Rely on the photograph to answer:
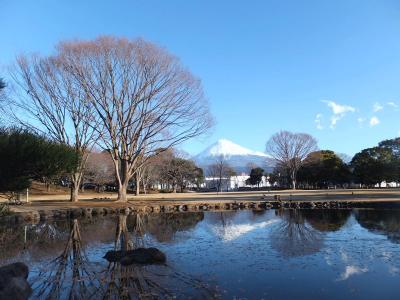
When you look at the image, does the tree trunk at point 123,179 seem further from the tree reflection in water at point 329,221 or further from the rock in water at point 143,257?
the rock in water at point 143,257

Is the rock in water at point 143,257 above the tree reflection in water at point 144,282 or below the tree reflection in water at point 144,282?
above

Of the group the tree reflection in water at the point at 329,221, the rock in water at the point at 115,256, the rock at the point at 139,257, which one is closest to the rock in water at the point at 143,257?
the rock at the point at 139,257

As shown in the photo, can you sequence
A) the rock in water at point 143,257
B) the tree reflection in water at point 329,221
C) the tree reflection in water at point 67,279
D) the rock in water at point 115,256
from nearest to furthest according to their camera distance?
the tree reflection in water at point 67,279, the rock in water at point 143,257, the rock in water at point 115,256, the tree reflection in water at point 329,221

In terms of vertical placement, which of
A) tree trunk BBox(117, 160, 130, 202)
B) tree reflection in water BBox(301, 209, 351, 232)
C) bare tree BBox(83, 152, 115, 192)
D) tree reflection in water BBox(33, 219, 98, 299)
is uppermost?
bare tree BBox(83, 152, 115, 192)

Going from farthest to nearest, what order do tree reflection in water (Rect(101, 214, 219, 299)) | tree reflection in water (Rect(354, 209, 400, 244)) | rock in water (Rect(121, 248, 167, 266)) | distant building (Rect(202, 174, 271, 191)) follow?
distant building (Rect(202, 174, 271, 191)), tree reflection in water (Rect(354, 209, 400, 244)), rock in water (Rect(121, 248, 167, 266)), tree reflection in water (Rect(101, 214, 219, 299))

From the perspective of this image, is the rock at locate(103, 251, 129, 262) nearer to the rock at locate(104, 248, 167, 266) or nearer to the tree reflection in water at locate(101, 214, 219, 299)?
the rock at locate(104, 248, 167, 266)

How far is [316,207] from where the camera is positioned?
33.2 m

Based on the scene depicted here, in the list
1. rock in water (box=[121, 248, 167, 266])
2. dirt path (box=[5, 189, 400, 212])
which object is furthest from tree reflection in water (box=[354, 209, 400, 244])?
rock in water (box=[121, 248, 167, 266])

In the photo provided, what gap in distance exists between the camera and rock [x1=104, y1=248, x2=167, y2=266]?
12.5 metres

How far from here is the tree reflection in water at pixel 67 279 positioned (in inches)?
382

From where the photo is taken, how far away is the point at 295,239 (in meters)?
17.0

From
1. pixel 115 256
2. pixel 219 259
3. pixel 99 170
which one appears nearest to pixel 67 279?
pixel 115 256

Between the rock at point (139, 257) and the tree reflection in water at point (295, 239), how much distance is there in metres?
4.16

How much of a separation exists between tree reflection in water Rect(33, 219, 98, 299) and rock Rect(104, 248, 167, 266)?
3.06ft
